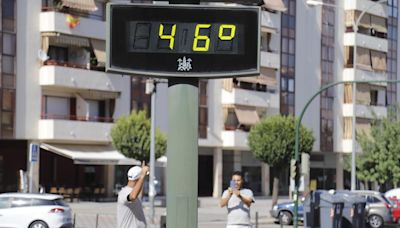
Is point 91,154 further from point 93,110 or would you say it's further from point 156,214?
point 156,214

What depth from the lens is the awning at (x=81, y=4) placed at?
45.4m

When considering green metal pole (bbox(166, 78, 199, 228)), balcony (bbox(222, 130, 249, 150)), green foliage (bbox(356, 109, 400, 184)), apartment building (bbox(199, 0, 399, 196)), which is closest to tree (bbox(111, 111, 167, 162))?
apartment building (bbox(199, 0, 399, 196))

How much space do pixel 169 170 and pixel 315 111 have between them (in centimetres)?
5730

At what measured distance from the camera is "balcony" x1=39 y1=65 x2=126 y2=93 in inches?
1756

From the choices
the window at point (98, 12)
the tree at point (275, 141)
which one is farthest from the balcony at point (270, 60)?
the window at point (98, 12)

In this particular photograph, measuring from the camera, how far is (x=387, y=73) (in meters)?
70.8

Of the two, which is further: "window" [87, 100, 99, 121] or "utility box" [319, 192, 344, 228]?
"window" [87, 100, 99, 121]

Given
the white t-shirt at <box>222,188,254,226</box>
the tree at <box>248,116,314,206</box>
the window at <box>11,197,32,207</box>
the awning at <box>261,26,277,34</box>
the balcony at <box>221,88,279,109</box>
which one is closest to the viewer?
the white t-shirt at <box>222,188,254,226</box>

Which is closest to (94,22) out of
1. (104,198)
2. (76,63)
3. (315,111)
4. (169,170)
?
(76,63)

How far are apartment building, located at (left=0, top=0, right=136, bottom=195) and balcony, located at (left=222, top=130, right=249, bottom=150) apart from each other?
951cm

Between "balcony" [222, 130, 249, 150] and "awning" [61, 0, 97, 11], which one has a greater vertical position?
"awning" [61, 0, 97, 11]

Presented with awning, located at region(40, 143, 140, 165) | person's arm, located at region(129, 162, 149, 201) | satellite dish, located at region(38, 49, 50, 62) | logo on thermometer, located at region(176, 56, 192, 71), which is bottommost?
awning, located at region(40, 143, 140, 165)

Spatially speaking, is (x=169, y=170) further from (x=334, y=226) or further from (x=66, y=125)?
(x=66, y=125)

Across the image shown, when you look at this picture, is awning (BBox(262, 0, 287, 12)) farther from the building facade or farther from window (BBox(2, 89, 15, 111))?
window (BBox(2, 89, 15, 111))
